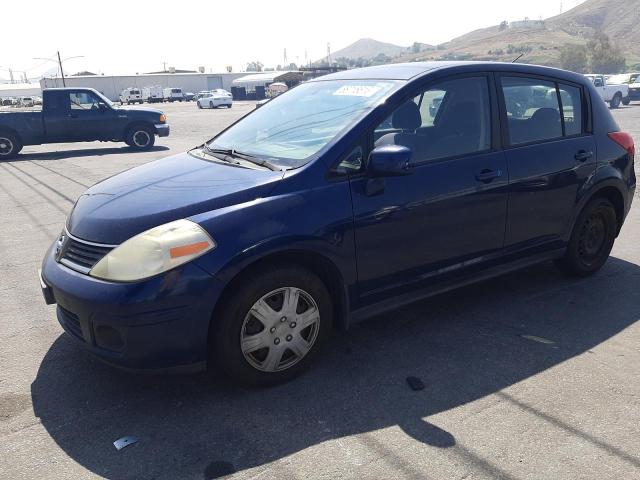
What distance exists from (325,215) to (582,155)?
2471mm

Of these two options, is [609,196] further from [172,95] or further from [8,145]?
[172,95]

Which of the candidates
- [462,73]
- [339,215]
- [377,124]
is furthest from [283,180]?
[462,73]

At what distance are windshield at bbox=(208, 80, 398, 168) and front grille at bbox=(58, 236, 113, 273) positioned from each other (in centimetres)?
115

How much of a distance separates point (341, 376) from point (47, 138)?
47.4ft

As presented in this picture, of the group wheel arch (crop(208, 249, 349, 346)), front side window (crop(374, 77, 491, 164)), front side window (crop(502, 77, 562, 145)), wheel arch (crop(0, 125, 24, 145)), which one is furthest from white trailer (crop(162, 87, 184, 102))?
wheel arch (crop(208, 249, 349, 346))

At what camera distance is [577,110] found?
4539 millimetres

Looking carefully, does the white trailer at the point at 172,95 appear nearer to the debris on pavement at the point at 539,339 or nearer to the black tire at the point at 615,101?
the black tire at the point at 615,101

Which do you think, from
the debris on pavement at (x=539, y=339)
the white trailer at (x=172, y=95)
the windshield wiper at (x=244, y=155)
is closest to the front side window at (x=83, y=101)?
the windshield wiper at (x=244, y=155)

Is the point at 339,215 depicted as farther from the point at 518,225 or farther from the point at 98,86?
the point at 98,86

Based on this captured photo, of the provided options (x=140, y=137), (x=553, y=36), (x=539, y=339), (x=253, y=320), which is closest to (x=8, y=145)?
(x=140, y=137)

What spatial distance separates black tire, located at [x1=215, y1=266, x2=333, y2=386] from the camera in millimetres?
2912

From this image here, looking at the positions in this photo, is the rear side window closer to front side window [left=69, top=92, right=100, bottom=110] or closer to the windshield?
the windshield

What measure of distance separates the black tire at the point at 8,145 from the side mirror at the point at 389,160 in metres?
14.4

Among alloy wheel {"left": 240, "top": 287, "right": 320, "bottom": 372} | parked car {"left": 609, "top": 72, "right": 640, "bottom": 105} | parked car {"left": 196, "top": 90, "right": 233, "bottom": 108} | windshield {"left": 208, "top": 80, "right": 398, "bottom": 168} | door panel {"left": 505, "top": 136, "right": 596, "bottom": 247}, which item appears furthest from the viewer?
parked car {"left": 196, "top": 90, "right": 233, "bottom": 108}
